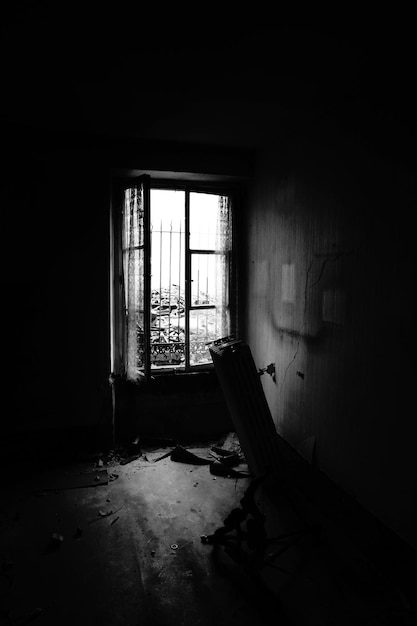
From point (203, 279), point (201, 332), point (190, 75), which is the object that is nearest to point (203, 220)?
point (203, 279)

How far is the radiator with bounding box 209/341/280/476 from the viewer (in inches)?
127

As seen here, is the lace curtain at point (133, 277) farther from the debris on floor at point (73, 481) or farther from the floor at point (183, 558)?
the floor at point (183, 558)

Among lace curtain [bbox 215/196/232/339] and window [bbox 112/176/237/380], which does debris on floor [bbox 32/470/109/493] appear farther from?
lace curtain [bbox 215/196/232/339]

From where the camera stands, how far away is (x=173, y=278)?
14.0 feet

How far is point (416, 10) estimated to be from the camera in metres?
1.92

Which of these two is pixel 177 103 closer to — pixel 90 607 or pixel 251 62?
pixel 251 62

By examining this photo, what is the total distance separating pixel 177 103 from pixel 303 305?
5.69ft

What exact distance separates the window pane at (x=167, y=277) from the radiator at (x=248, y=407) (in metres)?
1.08

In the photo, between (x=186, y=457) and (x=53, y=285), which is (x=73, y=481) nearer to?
(x=186, y=457)

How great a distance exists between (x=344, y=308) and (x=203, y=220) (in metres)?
2.00

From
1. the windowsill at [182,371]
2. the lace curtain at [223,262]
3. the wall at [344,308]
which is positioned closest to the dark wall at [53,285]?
the windowsill at [182,371]

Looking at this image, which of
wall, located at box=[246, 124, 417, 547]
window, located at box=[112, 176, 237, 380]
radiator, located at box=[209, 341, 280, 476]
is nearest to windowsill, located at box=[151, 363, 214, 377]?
window, located at box=[112, 176, 237, 380]

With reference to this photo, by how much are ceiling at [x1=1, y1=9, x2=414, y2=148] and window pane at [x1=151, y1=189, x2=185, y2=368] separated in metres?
0.91

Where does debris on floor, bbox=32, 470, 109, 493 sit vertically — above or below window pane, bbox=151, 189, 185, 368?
below
